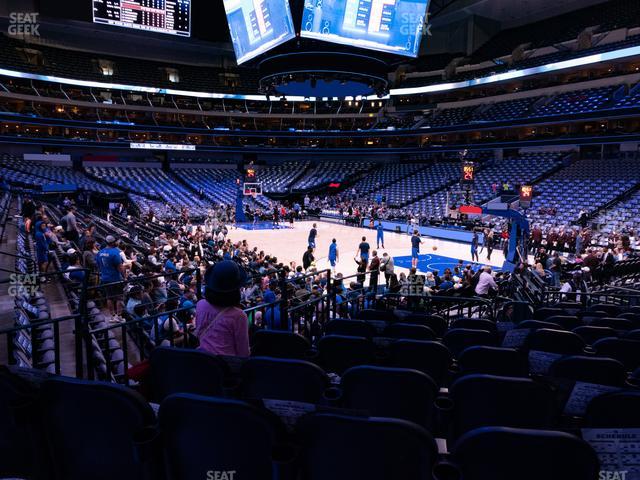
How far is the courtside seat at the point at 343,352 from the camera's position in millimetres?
3672

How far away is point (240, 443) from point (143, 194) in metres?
40.4

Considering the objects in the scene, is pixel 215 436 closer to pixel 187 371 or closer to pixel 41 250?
pixel 187 371

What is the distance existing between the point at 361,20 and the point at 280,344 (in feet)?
48.3

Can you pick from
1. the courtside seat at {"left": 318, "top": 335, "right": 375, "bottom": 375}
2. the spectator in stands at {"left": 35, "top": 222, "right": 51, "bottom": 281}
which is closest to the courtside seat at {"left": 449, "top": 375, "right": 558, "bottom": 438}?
the courtside seat at {"left": 318, "top": 335, "right": 375, "bottom": 375}

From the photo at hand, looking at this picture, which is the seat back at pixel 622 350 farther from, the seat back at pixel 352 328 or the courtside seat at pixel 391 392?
the courtside seat at pixel 391 392

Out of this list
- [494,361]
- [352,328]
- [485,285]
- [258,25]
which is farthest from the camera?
[258,25]

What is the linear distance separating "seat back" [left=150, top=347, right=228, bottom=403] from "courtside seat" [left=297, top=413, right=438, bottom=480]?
1.12 metres

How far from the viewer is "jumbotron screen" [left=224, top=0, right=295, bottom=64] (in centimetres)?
1537

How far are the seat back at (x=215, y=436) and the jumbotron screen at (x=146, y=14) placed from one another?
124ft

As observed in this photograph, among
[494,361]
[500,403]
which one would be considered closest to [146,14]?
[494,361]

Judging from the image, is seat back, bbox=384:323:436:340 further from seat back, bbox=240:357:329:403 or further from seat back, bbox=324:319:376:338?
seat back, bbox=240:357:329:403

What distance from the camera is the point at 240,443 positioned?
186 centimetres

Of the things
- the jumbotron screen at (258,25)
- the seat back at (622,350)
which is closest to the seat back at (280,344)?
the seat back at (622,350)

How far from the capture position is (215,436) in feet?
6.15
